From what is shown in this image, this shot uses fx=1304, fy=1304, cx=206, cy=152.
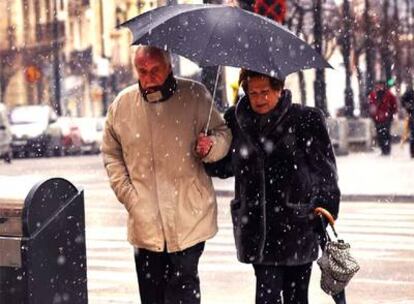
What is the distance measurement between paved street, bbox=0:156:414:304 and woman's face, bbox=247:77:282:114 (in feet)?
3.56

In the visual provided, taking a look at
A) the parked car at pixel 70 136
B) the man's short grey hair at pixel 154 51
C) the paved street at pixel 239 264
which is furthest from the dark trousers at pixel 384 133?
the man's short grey hair at pixel 154 51

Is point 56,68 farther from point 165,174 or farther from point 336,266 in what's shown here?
point 336,266

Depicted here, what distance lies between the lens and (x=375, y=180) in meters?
23.0

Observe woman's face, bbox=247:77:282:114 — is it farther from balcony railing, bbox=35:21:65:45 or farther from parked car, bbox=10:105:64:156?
balcony railing, bbox=35:21:65:45

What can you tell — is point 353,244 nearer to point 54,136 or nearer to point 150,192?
point 150,192

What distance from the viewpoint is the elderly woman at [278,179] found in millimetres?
6324

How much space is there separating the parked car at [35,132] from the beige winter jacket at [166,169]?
38.1 meters

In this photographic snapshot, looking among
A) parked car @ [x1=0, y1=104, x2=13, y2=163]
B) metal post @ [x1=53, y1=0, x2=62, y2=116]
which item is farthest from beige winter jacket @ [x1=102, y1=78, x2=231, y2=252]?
metal post @ [x1=53, y1=0, x2=62, y2=116]

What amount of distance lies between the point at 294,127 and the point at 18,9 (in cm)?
7537

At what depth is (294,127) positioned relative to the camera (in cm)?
635

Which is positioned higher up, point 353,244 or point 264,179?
point 264,179

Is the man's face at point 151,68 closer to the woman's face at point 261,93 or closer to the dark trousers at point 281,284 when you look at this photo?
the woman's face at point 261,93

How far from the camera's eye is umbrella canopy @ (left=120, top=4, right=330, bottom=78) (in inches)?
243

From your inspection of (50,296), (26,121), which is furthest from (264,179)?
(26,121)
